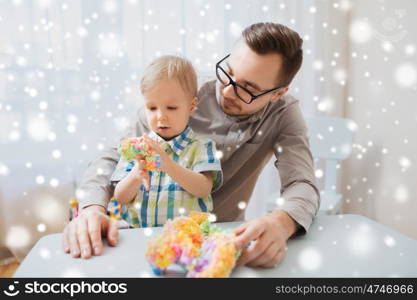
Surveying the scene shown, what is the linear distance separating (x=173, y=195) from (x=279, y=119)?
476 mm

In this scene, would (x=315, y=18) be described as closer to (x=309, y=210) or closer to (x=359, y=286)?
(x=309, y=210)

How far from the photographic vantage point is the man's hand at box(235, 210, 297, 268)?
3.01 ft

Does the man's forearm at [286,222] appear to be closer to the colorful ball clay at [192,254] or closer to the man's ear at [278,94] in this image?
the colorful ball clay at [192,254]

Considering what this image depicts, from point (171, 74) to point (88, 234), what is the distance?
474 mm

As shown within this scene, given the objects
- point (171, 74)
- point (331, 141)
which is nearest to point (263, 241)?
point (171, 74)

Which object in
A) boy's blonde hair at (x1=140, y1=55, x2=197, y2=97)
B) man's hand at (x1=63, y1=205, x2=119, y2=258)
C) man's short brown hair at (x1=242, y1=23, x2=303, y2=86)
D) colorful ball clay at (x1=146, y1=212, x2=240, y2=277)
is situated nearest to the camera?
colorful ball clay at (x1=146, y1=212, x2=240, y2=277)

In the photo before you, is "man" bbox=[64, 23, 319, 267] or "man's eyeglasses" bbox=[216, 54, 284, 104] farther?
"man's eyeglasses" bbox=[216, 54, 284, 104]

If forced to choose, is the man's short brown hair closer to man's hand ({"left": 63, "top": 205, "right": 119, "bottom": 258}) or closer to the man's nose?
the man's nose

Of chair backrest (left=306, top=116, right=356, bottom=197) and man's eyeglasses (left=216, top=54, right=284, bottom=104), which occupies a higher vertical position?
man's eyeglasses (left=216, top=54, right=284, bottom=104)

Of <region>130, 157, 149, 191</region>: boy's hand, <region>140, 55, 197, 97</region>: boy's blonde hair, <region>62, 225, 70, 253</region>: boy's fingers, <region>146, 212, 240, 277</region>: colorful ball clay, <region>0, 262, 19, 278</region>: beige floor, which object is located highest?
<region>140, 55, 197, 97</region>: boy's blonde hair

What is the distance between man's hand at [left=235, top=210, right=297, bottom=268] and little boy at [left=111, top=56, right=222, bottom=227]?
249 millimetres

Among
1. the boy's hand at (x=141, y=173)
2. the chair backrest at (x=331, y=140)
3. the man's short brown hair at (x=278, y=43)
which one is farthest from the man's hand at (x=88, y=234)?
the chair backrest at (x=331, y=140)

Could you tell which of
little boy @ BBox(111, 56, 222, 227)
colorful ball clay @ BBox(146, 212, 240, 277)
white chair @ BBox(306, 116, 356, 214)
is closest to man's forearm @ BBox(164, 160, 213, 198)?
little boy @ BBox(111, 56, 222, 227)

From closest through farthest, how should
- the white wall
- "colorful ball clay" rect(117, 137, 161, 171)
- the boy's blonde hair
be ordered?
"colorful ball clay" rect(117, 137, 161, 171), the boy's blonde hair, the white wall
